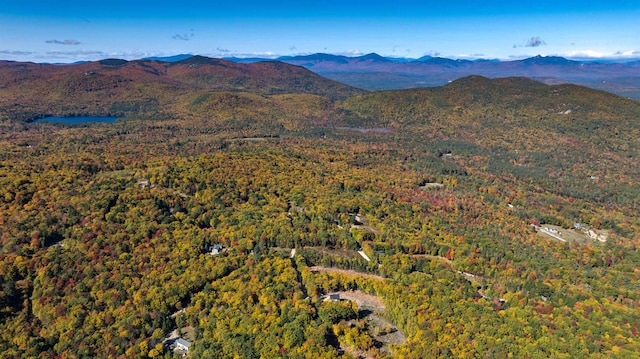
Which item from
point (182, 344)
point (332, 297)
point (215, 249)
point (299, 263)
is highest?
point (215, 249)

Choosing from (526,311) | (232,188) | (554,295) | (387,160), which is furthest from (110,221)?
(387,160)

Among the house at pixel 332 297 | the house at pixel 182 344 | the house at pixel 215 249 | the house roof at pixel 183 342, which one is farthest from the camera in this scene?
the house at pixel 215 249

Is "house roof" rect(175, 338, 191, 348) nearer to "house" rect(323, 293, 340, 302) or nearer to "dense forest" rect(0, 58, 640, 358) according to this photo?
"dense forest" rect(0, 58, 640, 358)

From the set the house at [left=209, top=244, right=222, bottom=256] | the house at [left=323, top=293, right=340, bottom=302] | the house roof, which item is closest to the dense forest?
the house at [left=209, top=244, right=222, bottom=256]

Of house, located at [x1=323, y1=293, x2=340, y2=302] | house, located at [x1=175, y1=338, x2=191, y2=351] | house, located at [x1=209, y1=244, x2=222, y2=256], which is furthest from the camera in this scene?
house, located at [x1=209, y1=244, x2=222, y2=256]

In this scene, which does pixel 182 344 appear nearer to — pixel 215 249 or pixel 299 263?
pixel 215 249

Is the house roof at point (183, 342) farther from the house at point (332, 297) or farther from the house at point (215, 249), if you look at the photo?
the house at point (215, 249)

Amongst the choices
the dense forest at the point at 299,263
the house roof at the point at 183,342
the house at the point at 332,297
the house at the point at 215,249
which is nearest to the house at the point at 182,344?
the house roof at the point at 183,342

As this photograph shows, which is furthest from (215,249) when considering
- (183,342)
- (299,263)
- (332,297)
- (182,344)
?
(332,297)

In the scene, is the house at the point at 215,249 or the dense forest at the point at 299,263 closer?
the dense forest at the point at 299,263

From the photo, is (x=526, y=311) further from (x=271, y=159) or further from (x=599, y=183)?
(x=599, y=183)
